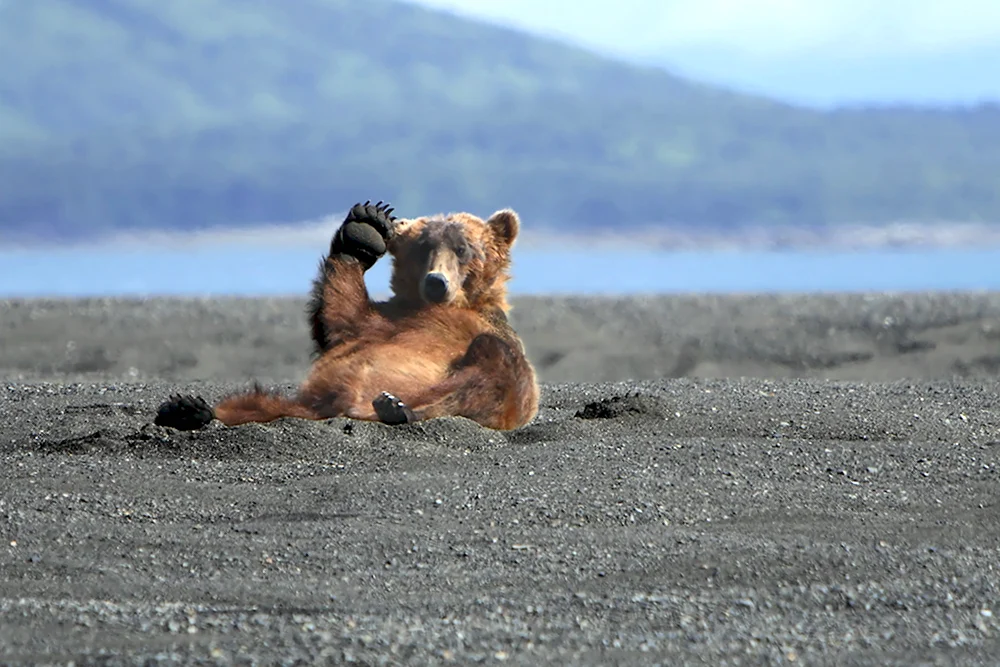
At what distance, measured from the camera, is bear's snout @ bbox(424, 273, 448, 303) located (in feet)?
19.7

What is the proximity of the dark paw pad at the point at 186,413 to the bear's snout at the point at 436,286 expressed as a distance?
3.29ft

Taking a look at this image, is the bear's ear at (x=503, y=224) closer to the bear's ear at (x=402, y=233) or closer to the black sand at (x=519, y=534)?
the bear's ear at (x=402, y=233)

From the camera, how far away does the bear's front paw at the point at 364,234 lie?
6301 millimetres

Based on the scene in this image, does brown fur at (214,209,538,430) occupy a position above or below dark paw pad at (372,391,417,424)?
above

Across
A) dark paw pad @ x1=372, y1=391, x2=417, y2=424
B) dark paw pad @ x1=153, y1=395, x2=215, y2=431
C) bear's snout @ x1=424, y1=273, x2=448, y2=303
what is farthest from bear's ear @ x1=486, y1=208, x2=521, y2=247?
dark paw pad @ x1=153, y1=395, x2=215, y2=431

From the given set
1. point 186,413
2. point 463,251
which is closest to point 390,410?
point 186,413

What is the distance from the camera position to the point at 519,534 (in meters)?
4.22

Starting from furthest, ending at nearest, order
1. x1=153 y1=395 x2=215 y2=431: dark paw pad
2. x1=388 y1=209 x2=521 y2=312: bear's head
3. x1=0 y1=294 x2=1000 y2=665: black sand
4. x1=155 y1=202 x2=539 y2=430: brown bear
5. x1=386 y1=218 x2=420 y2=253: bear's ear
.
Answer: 1. x1=386 y1=218 x2=420 y2=253: bear's ear
2. x1=388 y1=209 x2=521 y2=312: bear's head
3. x1=155 y1=202 x2=539 y2=430: brown bear
4. x1=153 y1=395 x2=215 y2=431: dark paw pad
5. x1=0 y1=294 x2=1000 y2=665: black sand

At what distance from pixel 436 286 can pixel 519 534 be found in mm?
1981

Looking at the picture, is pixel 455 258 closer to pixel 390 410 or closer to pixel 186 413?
pixel 390 410

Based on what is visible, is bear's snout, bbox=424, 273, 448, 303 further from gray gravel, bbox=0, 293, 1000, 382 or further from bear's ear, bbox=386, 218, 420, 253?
gray gravel, bbox=0, 293, 1000, 382

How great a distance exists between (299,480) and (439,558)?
1151mm

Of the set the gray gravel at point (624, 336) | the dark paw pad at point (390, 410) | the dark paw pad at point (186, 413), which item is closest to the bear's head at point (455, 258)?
the dark paw pad at point (390, 410)

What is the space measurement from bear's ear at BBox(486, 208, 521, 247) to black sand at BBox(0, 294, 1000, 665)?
854 mm
